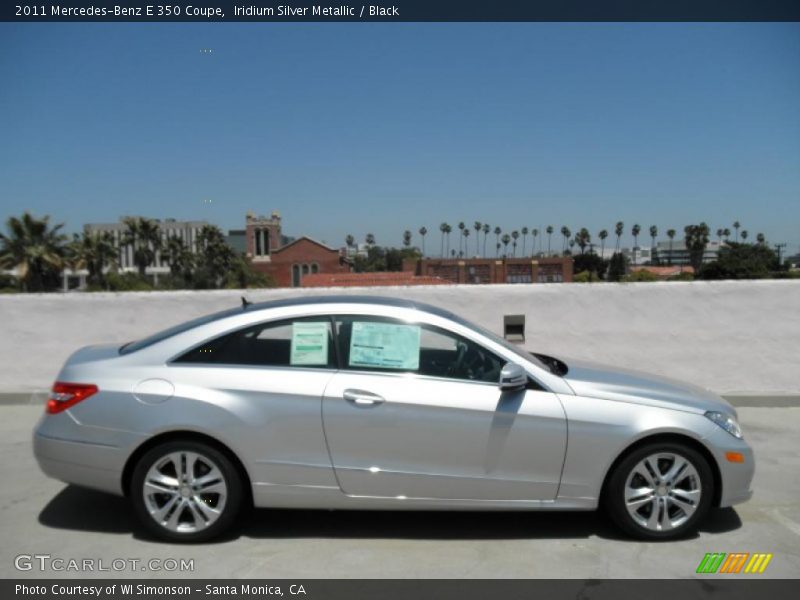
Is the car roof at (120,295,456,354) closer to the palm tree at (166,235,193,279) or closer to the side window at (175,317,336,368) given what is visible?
the side window at (175,317,336,368)

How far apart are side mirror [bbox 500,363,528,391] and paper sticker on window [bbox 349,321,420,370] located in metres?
0.54

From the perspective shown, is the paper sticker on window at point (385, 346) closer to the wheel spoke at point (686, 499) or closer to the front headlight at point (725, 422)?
the wheel spoke at point (686, 499)

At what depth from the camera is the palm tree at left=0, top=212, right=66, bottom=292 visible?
57.5m

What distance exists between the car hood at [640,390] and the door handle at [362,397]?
120 centimetres

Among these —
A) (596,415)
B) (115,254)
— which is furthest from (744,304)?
(115,254)

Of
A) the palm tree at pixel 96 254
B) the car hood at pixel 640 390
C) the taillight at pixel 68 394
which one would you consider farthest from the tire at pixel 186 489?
the palm tree at pixel 96 254

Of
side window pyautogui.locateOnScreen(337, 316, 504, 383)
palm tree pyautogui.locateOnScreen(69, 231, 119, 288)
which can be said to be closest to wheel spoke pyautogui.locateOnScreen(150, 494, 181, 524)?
side window pyautogui.locateOnScreen(337, 316, 504, 383)

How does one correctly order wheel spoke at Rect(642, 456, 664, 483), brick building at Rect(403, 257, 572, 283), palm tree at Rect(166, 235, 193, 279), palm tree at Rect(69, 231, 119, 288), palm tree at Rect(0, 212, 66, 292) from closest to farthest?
wheel spoke at Rect(642, 456, 664, 483) → palm tree at Rect(0, 212, 66, 292) → palm tree at Rect(69, 231, 119, 288) → brick building at Rect(403, 257, 572, 283) → palm tree at Rect(166, 235, 193, 279)

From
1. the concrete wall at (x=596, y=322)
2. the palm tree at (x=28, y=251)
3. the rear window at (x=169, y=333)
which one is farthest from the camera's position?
the palm tree at (x=28, y=251)

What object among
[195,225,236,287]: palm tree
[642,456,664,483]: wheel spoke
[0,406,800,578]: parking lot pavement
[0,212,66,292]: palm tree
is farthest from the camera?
[195,225,236,287]: palm tree

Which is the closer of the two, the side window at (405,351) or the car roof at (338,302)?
the side window at (405,351)

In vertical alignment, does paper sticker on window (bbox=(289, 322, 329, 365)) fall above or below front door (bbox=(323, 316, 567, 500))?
above

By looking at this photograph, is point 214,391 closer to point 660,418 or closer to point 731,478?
point 660,418

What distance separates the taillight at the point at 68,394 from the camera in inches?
159
